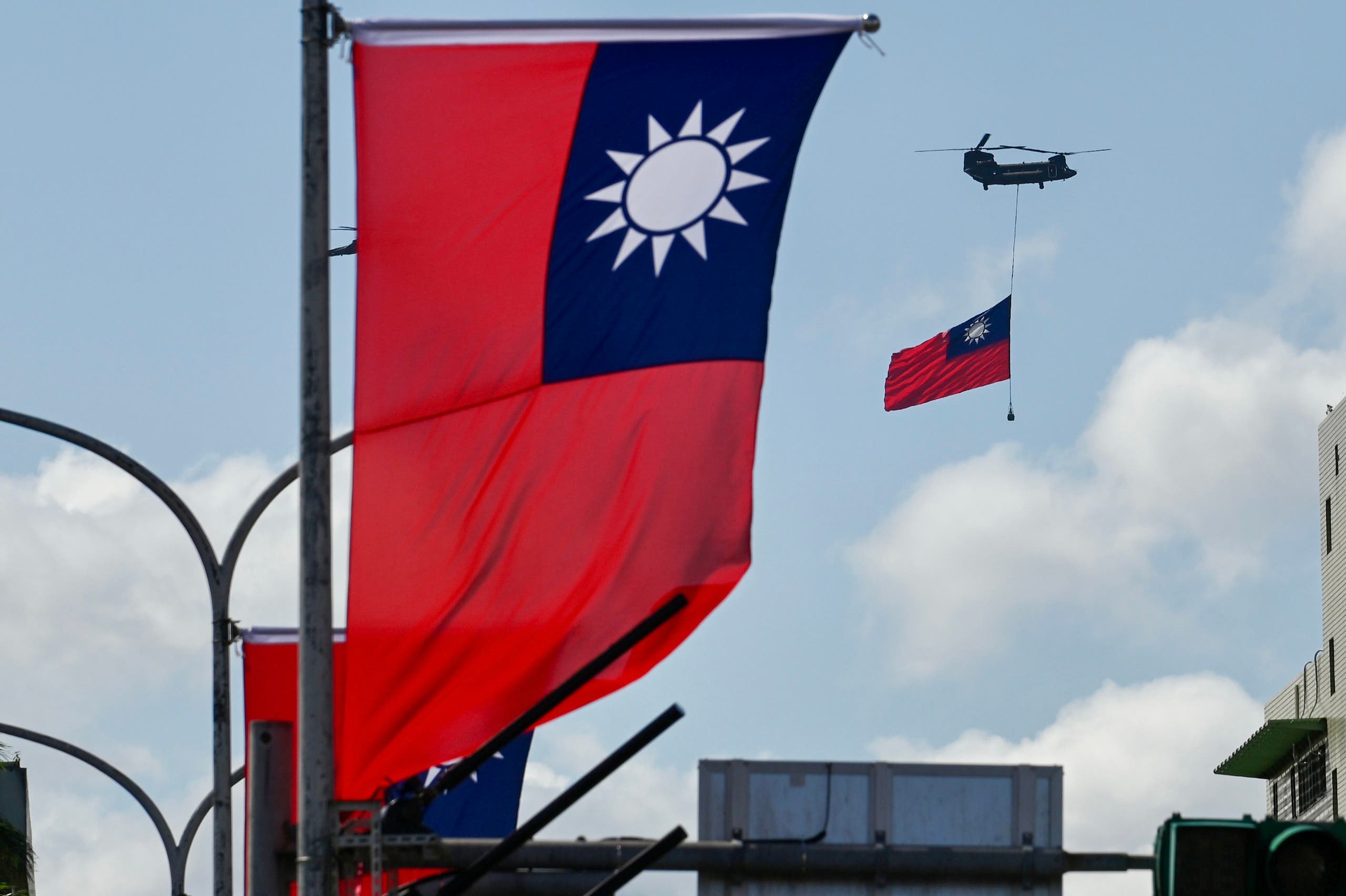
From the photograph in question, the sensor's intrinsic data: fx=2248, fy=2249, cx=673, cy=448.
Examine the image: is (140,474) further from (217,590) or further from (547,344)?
(547,344)

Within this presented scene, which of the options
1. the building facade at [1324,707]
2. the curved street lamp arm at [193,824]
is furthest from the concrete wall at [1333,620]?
the curved street lamp arm at [193,824]

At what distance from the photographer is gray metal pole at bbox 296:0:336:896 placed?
9.73 metres

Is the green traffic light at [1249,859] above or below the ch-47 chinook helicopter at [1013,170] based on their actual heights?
below

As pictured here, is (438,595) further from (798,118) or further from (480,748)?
(798,118)

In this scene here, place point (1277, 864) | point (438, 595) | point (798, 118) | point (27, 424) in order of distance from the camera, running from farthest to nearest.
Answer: point (27, 424) → point (798, 118) → point (438, 595) → point (1277, 864)

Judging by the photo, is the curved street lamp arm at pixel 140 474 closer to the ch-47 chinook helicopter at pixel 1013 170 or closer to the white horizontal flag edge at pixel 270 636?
the white horizontal flag edge at pixel 270 636

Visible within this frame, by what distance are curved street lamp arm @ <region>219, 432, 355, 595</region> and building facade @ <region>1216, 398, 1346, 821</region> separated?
41395 mm

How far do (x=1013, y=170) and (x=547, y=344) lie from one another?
10928cm

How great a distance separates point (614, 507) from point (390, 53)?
247 cm

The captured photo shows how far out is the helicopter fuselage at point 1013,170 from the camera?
117 metres

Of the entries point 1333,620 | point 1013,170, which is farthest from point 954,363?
point 1013,170

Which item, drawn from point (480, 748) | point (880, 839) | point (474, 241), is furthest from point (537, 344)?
point (880, 839)

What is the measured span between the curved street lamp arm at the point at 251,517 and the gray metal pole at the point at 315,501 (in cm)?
762

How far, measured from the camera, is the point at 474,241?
10742mm
